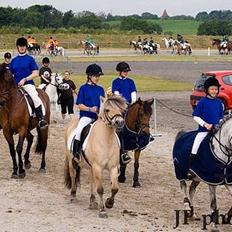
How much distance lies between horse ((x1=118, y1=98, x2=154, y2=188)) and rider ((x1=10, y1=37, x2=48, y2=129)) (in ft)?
7.82

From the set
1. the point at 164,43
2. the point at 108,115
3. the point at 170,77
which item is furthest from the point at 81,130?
the point at 164,43

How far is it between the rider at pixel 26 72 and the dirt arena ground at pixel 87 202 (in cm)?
163

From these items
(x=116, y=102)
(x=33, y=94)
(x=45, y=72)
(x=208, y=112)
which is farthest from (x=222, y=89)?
(x=116, y=102)

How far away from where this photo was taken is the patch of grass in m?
34.4

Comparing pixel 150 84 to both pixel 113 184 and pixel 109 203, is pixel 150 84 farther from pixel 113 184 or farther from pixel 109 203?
pixel 113 184

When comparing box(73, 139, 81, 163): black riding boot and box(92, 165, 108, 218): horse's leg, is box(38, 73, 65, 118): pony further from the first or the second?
box(92, 165, 108, 218): horse's leg

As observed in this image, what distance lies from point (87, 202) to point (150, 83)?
25.5 meters

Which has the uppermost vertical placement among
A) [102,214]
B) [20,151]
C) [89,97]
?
[89,97]

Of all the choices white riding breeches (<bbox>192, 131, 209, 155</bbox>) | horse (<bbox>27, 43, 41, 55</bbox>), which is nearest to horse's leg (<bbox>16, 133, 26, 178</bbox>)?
white riding breeches (<bbox>192, 131, 209, 155</bbox>)

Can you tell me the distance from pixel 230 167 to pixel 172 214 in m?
1.64

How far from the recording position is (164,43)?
81562 millimetres

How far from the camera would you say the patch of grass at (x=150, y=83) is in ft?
113

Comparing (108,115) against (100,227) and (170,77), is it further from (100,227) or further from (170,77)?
(170,77)

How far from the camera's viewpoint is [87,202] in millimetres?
12070
